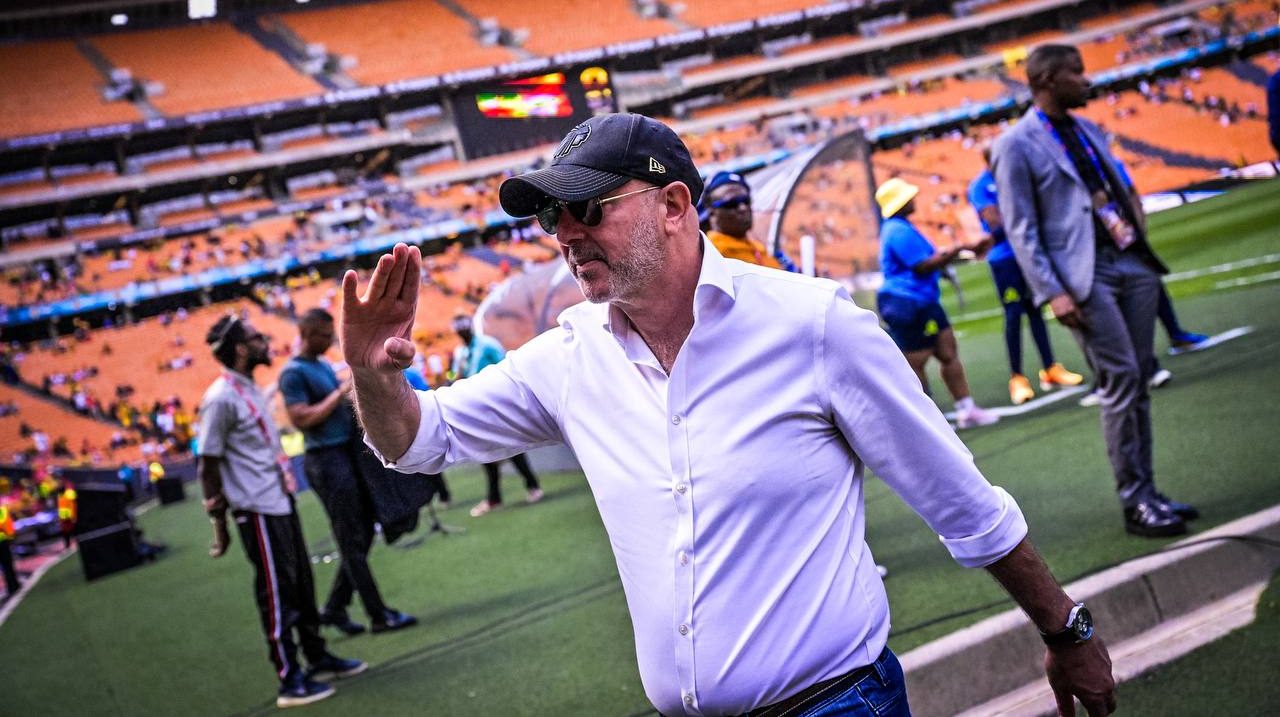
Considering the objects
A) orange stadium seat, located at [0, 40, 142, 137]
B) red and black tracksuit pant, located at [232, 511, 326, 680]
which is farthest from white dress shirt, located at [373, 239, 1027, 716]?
orange stadium seat, located at [0, 40, 142, 137]

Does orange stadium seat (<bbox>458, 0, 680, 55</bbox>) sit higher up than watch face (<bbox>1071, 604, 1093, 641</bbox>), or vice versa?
orange stadium seat (<bbox>458, 0, 680, 55</bbox>)

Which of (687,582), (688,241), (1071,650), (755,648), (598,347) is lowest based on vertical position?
(1071,650)

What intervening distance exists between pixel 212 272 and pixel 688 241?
1562 inches

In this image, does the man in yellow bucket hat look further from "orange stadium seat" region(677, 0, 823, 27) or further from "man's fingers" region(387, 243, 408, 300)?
"orange stadium seat" region(677, 0, 823, 27)

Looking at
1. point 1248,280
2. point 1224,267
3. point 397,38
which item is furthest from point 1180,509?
point 397,38

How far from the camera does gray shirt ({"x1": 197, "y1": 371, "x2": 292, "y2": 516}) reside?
509 cm

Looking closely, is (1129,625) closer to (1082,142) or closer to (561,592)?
(1082,142)

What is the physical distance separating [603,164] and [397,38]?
169ft

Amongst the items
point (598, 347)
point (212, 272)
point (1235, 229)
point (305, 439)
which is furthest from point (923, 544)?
point (212, 272)

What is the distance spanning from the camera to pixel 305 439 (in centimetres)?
577

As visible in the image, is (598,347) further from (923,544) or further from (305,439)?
(305,439)

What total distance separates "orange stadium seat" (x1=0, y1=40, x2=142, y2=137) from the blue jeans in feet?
151

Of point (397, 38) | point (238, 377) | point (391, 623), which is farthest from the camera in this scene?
point (397, 38)

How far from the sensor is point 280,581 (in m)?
5.08
